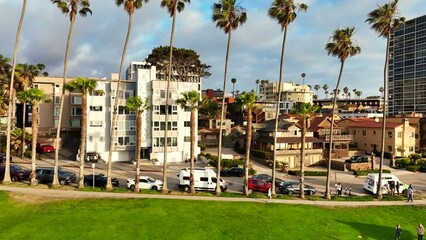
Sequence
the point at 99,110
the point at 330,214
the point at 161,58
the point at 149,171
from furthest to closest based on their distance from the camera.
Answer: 1. the point at 161,58
2. the point at 99,110
3. the point at 149,171
4. the point at 330,214

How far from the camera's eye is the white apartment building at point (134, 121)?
5988 cm

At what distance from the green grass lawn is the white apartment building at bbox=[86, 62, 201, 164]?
28.2m

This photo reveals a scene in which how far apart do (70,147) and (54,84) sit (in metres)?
16.6

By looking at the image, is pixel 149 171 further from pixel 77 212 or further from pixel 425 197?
pixel 425 197

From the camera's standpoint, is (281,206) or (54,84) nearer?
(281,206)

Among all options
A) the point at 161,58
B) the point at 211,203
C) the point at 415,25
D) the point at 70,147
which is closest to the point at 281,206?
the point at 211,203

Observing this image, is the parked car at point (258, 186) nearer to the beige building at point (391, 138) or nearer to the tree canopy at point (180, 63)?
the beige building at point (391, 138)

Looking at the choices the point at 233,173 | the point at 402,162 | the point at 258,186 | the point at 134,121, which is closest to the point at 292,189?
the point at 258,186

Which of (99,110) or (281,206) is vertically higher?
(99,110)

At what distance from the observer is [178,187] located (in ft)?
138

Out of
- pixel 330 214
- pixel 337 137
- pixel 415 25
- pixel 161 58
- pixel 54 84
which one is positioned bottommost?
pixel 330 214

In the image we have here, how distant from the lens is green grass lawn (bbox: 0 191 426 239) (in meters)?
25.6

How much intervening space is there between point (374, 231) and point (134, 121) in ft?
143

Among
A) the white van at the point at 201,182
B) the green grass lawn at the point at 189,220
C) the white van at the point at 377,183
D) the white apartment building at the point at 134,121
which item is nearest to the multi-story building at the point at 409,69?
the white van at the point at 377,183
